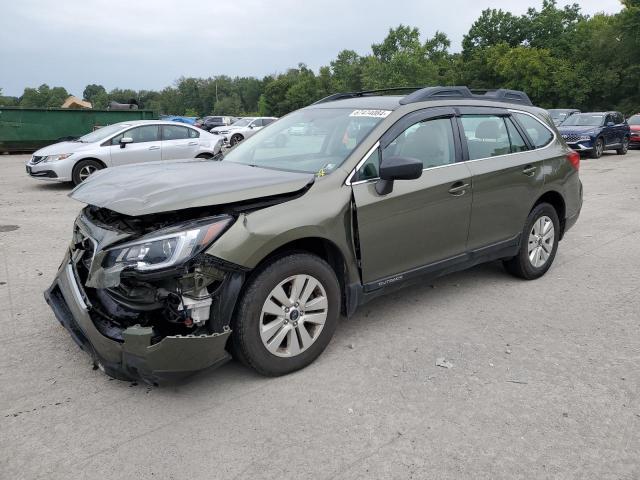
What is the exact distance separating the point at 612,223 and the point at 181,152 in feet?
29.7

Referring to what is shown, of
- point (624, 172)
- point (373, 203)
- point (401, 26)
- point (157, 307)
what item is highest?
point (401, 26)

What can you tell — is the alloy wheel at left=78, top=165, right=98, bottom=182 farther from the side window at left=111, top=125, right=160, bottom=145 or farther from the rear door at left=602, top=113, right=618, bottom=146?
the rear door at left=602, top=113, right=618, bottom=146

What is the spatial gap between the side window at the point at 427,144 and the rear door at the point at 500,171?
209 mm

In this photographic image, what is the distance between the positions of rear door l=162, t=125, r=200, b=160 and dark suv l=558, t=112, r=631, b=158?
12980 mm

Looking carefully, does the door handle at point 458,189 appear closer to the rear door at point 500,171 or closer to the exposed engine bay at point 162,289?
the rear door at point 500,171

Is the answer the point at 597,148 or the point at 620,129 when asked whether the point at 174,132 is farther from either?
the point at 620,129

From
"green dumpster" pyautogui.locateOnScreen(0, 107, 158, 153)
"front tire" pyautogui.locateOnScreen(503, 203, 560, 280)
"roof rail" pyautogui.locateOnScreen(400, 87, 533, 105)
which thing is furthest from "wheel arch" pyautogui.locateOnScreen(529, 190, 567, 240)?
"green dumpster" pyautogui.locateOnScreen(0, 107, 158, 153)

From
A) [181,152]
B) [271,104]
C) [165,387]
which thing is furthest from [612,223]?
[271,104]

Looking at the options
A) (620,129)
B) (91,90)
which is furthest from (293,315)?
(91,90)

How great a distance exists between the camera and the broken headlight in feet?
9.50

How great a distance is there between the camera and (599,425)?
2.93 metres

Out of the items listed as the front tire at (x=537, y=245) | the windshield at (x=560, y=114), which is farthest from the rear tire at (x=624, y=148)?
the front tire at (x=537, y=245)

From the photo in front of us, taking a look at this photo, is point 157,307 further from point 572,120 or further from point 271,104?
point 271,104

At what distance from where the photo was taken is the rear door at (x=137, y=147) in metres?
11.7
